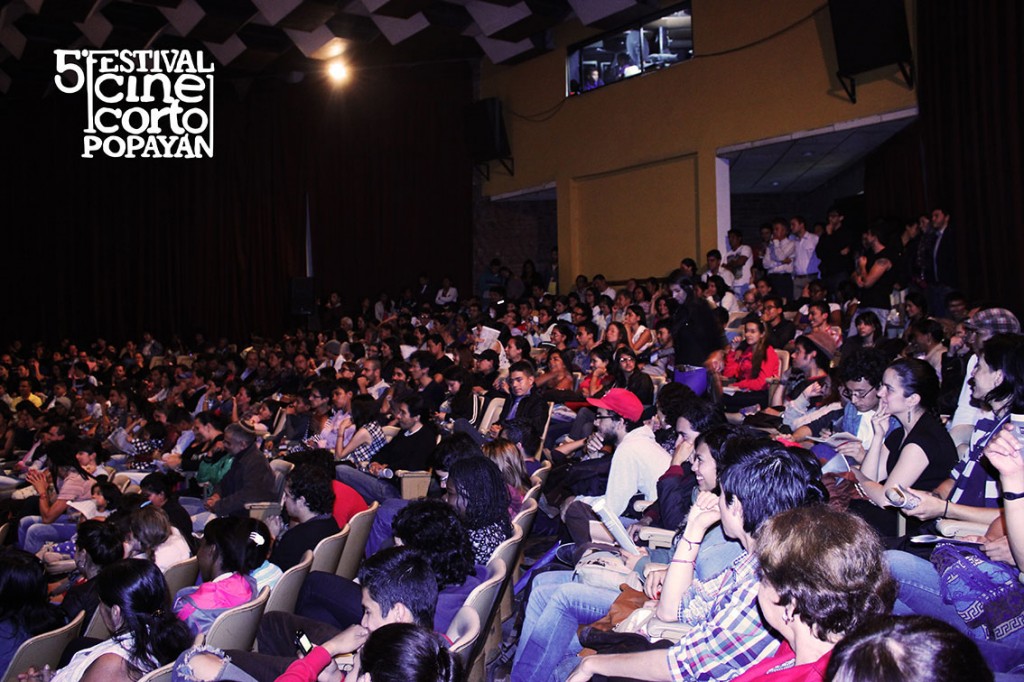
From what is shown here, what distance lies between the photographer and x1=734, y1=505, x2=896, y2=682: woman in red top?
4.78ft

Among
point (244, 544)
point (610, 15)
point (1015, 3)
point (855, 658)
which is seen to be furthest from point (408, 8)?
point (855, 658)

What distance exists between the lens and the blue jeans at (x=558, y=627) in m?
2.93

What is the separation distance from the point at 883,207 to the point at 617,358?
494cm

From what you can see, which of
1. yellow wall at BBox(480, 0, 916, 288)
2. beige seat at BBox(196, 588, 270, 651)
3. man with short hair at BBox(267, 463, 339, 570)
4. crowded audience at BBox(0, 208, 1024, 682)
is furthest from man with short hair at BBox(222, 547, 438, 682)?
yellow wall at BBox(480, 0, 916, 288)

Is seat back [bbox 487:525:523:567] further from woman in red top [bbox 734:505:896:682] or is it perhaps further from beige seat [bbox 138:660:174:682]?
woman in red top [bbox 734:505:896:682]

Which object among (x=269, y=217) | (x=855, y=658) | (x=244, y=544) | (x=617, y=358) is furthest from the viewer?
(x=269, y=217)

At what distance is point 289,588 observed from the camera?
10.6ft

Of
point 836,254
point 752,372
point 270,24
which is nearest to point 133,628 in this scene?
point 752,372

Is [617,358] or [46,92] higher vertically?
[46,92]

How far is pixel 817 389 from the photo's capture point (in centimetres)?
555

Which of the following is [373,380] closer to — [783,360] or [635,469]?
[783,360]

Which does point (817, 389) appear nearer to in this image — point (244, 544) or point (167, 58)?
point (244, 544)

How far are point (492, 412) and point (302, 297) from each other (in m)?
8.28

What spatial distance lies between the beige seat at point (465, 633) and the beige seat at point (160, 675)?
2.38 ft
